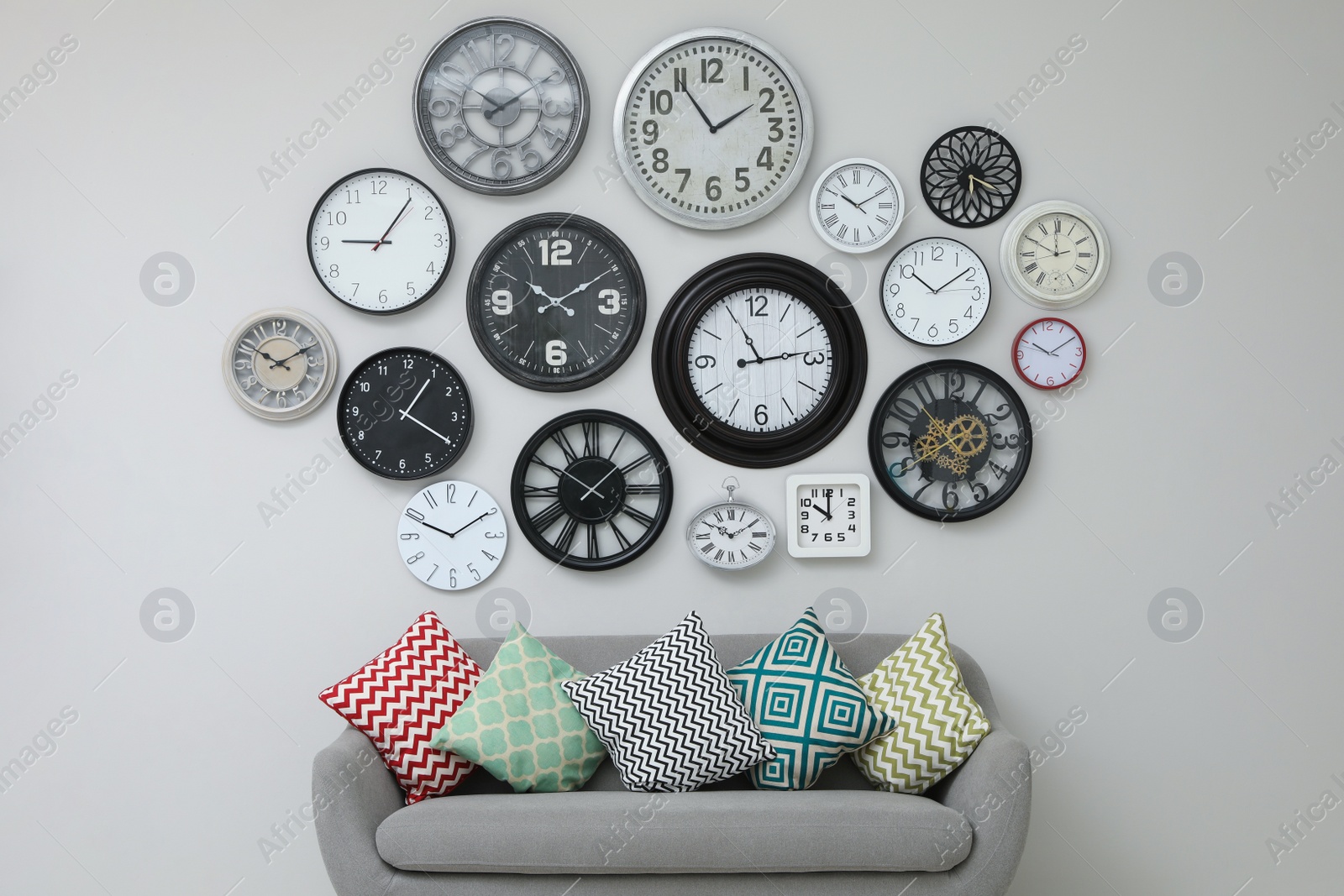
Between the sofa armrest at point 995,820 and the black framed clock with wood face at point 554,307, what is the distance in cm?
151

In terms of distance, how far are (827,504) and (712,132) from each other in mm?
1192

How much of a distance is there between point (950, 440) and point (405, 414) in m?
1.65

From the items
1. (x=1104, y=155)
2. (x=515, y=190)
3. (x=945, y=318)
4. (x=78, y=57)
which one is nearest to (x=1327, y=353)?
(x=1104, y=155)

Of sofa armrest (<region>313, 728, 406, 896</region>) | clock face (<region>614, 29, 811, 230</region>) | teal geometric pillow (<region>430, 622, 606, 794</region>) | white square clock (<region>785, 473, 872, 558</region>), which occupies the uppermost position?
clock face (<region>614, 29, 811, 230</region>)

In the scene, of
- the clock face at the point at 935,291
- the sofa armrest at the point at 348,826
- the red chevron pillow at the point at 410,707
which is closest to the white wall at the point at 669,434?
the clock face at the point at 935,291

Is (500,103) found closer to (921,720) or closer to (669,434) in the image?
(669,434)

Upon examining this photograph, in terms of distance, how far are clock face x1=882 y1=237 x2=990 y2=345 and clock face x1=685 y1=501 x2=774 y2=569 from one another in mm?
729

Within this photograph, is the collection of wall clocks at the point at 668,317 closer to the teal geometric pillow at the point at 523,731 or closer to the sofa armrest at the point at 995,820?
the teal geometric pillow at the point at 523,731

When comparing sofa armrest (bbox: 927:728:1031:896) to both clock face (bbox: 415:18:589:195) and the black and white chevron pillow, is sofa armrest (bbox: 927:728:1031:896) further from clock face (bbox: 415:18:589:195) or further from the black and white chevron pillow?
clock face (bbox: 415:18:589:195)

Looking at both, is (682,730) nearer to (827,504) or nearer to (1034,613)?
(827,504)

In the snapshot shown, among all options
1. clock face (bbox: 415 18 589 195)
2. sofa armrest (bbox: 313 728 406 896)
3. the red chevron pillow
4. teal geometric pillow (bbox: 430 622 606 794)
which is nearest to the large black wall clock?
clock face (bbox: 415 18 589 195)

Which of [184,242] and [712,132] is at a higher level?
[712,132]

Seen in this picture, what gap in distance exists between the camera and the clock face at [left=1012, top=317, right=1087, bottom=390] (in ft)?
9.21

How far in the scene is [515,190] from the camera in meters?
2.78
